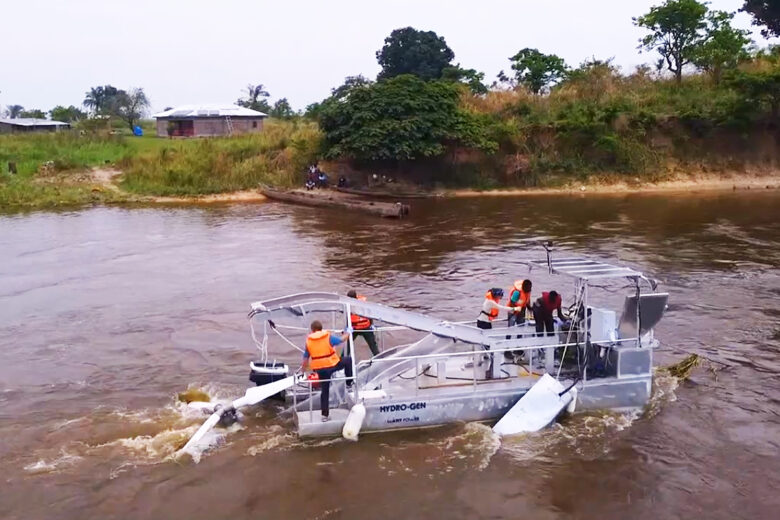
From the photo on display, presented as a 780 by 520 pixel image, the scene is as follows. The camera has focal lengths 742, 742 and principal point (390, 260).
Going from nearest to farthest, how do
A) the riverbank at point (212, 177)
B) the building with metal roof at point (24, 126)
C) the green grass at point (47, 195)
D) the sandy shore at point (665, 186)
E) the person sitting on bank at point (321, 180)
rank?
1. the green grass at point (47, 195)
2. the riverbank at point (212, 177)
3. the sandy shore at point (665, 186)
4. the person sitting on bank at point (321, 180)
5. the building with metal roof at point (24, 126)

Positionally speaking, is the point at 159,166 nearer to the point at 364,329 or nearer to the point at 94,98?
the point at 364,329

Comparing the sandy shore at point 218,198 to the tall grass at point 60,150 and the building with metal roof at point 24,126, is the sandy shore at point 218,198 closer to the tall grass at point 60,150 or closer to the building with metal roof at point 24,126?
the tall grass at point 60,150

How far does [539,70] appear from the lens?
1866 inches

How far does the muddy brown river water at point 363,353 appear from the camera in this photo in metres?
9.51

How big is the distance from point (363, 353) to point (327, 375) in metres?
4.46

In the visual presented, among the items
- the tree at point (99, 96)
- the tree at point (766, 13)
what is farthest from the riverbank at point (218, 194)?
the tree at point (99, 96)

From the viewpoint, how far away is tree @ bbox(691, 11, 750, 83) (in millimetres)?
42688

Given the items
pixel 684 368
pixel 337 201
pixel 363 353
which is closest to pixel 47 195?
pixel 337 201

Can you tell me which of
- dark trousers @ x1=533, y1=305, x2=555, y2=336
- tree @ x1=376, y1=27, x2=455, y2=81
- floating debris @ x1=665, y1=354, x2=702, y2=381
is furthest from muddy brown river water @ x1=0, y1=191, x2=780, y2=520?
tree @ x1=376, y1=27, x2=455, y2=81

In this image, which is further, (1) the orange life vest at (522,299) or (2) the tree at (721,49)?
(2) the tree at (721,49)

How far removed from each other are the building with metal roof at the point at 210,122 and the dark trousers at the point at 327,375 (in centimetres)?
4827

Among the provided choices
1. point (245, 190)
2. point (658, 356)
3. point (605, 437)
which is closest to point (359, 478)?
point (605, 437)

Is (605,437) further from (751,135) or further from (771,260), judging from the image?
(751,135)

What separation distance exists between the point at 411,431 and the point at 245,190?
29.9 metres
